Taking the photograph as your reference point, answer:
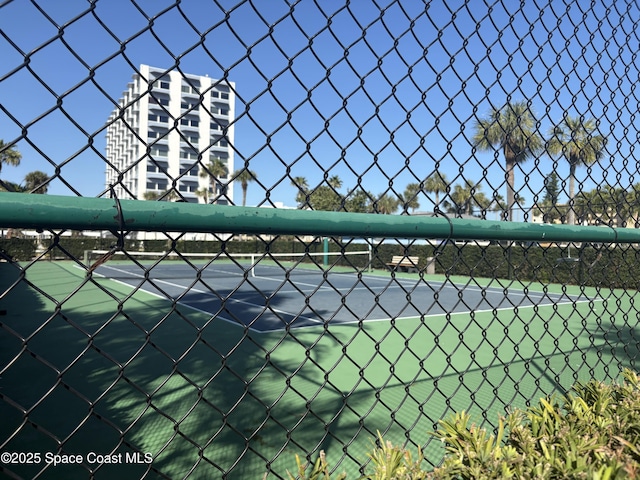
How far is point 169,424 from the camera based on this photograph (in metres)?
3.89

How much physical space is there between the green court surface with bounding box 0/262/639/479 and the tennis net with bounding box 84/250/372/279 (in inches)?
8.2

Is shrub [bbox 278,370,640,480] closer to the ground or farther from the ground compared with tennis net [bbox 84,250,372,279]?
closer to the ground

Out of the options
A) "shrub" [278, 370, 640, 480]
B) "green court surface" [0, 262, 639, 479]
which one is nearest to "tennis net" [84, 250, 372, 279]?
"green court surface" [0, 262, 639, 479]

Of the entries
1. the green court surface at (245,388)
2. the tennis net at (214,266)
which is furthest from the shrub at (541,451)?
the tennis net at (214,266)

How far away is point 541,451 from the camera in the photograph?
1.79 meters

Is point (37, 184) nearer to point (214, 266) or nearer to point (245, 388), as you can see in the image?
Answer: point (245, 388)

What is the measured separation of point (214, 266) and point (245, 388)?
27.2 metres

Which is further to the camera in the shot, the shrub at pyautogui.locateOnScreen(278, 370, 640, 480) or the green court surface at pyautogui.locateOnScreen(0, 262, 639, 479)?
the green court surface at pyautogui.locateOnScreen(0, 262, 639, 479)

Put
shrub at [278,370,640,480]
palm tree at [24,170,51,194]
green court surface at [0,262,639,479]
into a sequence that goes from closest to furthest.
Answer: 1. palm tree at [24,170,51,194]
2. shrub at [278,370,640,480]
3. green court surface at [0,262,639,479]

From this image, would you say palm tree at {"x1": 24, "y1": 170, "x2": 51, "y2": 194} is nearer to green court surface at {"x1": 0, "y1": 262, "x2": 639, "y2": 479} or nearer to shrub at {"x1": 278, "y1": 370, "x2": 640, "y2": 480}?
green court surface at {"x1": 0, "y1": 262, "x2": 639, "y2": 479}

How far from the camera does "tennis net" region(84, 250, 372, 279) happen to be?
1597 millimetres

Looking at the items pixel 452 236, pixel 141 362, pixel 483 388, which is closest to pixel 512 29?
pixel 452 236

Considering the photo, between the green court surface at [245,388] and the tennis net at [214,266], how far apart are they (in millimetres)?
208

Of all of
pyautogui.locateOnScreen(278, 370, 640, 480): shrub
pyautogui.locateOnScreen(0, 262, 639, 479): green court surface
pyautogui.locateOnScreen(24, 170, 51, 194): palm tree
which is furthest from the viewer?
pyautogui.locateOnScreen(0, 262, 639, 479): green court surface
